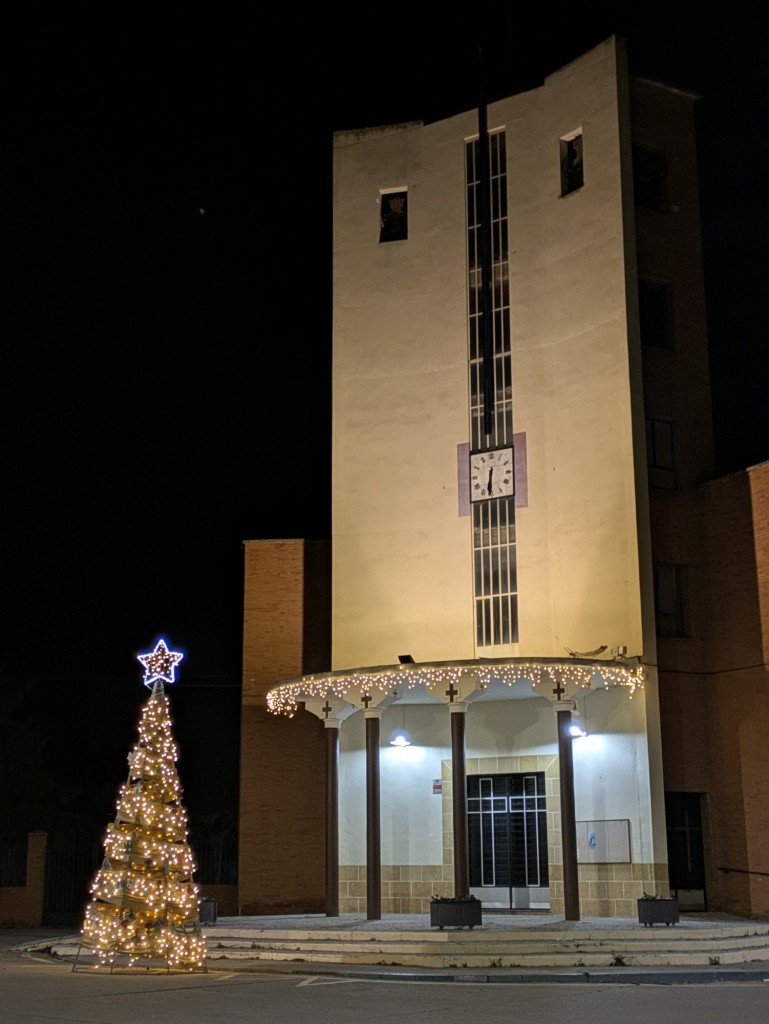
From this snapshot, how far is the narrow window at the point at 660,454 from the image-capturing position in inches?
1008

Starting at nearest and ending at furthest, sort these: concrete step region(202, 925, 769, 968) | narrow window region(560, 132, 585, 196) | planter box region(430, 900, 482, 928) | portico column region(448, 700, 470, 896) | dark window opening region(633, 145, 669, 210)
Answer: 1. concrete step region(202, 925, 769, 968)
2. planter box region(430, 900, 482, 928)
3. portico column region(448, 700, 470, 896)
4. dark window opening region(633, 145, 669, 210)
5. narrow window region(560, 132, 585, 196)

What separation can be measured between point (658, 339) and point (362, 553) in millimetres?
7627

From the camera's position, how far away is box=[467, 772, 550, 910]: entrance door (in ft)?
82.7

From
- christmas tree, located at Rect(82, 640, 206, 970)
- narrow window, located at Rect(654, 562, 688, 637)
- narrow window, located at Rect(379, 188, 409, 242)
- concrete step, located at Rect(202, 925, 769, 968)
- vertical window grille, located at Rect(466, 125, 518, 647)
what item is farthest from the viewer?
narrow window, located at Rect(379, 188, 409, 242)

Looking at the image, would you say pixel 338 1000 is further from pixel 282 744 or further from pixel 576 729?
pixel 282 744

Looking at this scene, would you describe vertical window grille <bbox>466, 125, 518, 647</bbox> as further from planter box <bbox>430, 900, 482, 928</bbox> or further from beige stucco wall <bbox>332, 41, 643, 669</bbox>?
planter box <bbox>430, 900, 482, 928</bbox>

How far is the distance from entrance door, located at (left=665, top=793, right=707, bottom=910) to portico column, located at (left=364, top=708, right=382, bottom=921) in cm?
537

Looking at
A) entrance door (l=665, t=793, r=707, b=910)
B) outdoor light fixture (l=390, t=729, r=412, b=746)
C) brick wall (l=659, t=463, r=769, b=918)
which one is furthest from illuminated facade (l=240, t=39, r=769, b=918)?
entrance door (l=665, t=793, r=707, b=910)

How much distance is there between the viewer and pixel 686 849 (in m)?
24.2

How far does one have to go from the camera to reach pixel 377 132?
29.9 metres

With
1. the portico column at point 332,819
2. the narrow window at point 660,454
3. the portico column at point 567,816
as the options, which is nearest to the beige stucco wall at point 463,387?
the narrow window at point 660,454

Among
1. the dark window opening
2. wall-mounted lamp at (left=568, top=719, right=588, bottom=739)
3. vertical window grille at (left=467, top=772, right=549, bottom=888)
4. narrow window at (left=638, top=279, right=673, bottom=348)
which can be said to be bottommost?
vertical window grille at (left=467, top=772, right=549, bottom=888)

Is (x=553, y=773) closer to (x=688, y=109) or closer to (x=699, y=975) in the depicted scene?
(x=699, y=975)

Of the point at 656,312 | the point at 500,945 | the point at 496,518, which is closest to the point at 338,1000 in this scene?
the point at 500,945
